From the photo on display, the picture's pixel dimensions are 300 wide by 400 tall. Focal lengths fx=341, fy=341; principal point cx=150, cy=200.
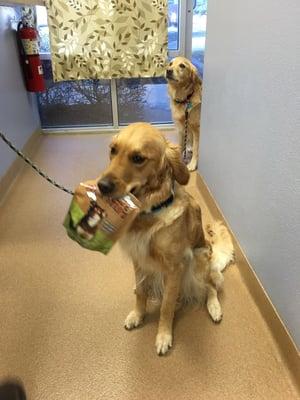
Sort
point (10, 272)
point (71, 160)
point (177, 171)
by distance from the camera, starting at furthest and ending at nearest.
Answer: point (71, 160), point (10, 272), point (177, 171)

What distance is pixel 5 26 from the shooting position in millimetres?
2994

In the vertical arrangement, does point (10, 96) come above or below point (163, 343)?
above

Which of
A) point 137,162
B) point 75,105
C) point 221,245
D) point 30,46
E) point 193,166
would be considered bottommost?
point 193,166

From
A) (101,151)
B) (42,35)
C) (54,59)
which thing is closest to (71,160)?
(101,151)

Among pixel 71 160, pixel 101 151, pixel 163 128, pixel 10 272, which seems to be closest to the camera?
pixel 10 272

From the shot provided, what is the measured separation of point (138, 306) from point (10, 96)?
2.36 metres

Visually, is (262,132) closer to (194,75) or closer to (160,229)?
(160,229)

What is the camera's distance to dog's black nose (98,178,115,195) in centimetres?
106

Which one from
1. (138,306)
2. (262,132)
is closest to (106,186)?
(138,306)

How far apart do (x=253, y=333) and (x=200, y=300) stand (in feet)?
0.90

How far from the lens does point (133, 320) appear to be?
4.95 feet

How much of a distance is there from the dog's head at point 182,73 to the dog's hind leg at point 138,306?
202cm

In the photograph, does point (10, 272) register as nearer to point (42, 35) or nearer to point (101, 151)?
point (101, 151)

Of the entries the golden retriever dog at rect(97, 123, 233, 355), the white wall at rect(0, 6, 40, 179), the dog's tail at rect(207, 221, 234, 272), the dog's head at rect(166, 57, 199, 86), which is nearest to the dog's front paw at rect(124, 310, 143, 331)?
the golden retriever dog at rect(97, 123, 233, 355)
